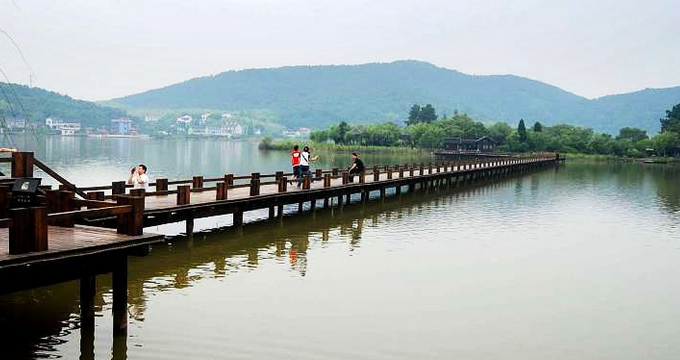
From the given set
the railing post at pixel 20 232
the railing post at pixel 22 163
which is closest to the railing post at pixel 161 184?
the railing post at pixel 22 163

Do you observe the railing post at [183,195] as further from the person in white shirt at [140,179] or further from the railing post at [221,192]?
the railing post at [221,192]

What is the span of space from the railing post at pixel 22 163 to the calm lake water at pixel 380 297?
271 cm

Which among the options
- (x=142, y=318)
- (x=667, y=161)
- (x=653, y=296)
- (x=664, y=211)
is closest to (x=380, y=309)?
(x=142, y=318)

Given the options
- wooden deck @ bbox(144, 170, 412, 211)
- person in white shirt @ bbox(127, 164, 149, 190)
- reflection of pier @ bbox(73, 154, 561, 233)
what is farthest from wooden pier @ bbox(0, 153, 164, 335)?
person in white shirt @ bbox(127, 164, 149, 190)

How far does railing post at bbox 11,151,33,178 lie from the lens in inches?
485

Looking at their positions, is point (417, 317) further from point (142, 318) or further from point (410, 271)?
point (142, 318)

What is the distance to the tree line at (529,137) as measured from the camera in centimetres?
13400

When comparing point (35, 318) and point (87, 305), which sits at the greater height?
point (87, 305)

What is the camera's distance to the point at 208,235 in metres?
22.7

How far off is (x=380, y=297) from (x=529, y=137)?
446ft

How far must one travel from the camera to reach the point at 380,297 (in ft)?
50.4

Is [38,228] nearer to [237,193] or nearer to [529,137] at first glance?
[237,193]

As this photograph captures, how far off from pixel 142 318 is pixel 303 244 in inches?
378

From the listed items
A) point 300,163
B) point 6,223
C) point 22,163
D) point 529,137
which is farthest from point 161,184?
point 529,137
